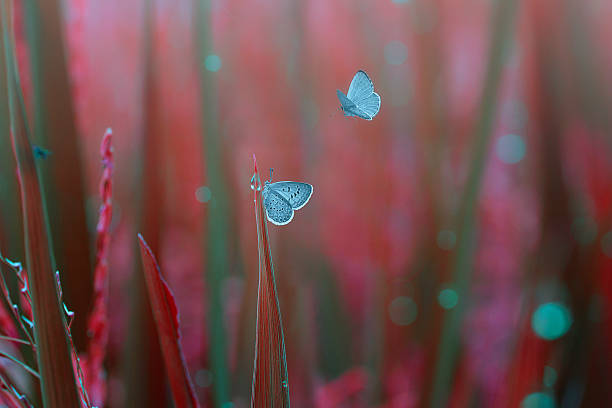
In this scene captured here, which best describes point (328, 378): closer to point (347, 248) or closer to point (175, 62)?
point (347, 248)

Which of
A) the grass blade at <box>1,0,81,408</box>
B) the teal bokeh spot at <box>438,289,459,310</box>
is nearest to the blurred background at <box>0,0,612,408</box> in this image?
the teal bokeh spot at <box>438,289,459,310</box>

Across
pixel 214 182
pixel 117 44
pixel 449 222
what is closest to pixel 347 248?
pixel 449 222

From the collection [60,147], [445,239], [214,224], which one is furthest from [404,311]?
[60,147]

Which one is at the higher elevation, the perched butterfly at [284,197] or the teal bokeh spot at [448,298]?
the perched butterfly at [284,197]

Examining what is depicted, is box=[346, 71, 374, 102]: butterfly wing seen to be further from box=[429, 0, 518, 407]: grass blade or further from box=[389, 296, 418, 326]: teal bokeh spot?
box=[389, 296, 418, 326]: teal bokeh spot

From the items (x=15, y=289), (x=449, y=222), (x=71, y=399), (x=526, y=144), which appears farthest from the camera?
(x=526, y=144)

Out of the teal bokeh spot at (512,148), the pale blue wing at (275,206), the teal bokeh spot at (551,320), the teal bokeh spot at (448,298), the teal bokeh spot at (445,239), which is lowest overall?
the teal bokeh spot at (551,320)

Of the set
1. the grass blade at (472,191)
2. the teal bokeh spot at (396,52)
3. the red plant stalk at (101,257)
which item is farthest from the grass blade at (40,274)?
the teal bokeh spot at (396,52)

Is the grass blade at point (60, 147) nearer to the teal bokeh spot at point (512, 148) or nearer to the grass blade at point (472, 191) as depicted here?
the grass blade at point (472, 191)
